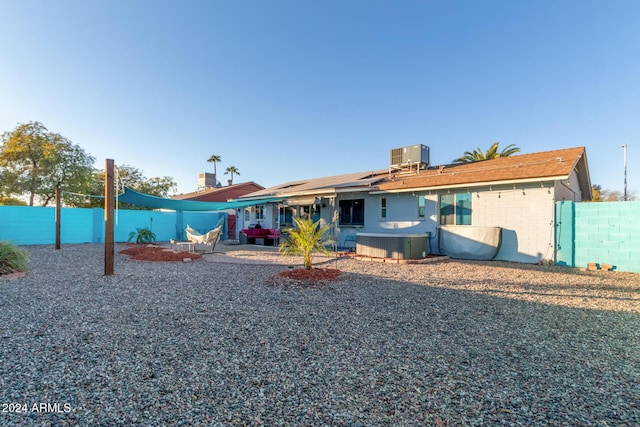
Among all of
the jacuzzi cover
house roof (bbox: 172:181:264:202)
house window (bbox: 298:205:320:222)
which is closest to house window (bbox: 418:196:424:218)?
the jacuzzi cover

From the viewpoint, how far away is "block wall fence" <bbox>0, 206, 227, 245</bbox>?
14406 millimetres

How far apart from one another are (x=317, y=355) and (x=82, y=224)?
19.3m

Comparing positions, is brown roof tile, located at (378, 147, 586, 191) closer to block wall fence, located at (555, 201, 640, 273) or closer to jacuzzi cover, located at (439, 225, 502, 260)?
block wall fence, located at (555, 201, 640, 273)

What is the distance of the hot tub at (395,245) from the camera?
9906 mm

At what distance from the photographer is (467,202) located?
1120cm

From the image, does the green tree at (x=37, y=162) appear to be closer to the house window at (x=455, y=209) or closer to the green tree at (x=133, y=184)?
the green tree at (x=133, y=184)

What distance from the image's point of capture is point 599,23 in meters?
9.80

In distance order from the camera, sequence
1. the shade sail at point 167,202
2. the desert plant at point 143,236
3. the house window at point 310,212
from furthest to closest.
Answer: the desert plant at point 143,236 → the house window at point 310,212 → the shade sail at point 167,202

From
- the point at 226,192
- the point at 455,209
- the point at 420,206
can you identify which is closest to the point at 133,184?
the point at 226,192

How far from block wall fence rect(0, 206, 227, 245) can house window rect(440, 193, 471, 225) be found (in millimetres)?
13945

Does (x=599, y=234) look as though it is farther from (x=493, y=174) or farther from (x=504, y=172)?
(x=493, y=174)

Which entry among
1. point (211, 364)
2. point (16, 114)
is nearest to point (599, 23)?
point (211, 364)

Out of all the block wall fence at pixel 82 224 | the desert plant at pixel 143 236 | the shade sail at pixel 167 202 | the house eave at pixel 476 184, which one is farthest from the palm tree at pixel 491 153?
the desert plant at pixel 143 236

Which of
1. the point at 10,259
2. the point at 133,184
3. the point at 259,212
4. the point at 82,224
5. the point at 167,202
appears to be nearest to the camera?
the point at 10,259
